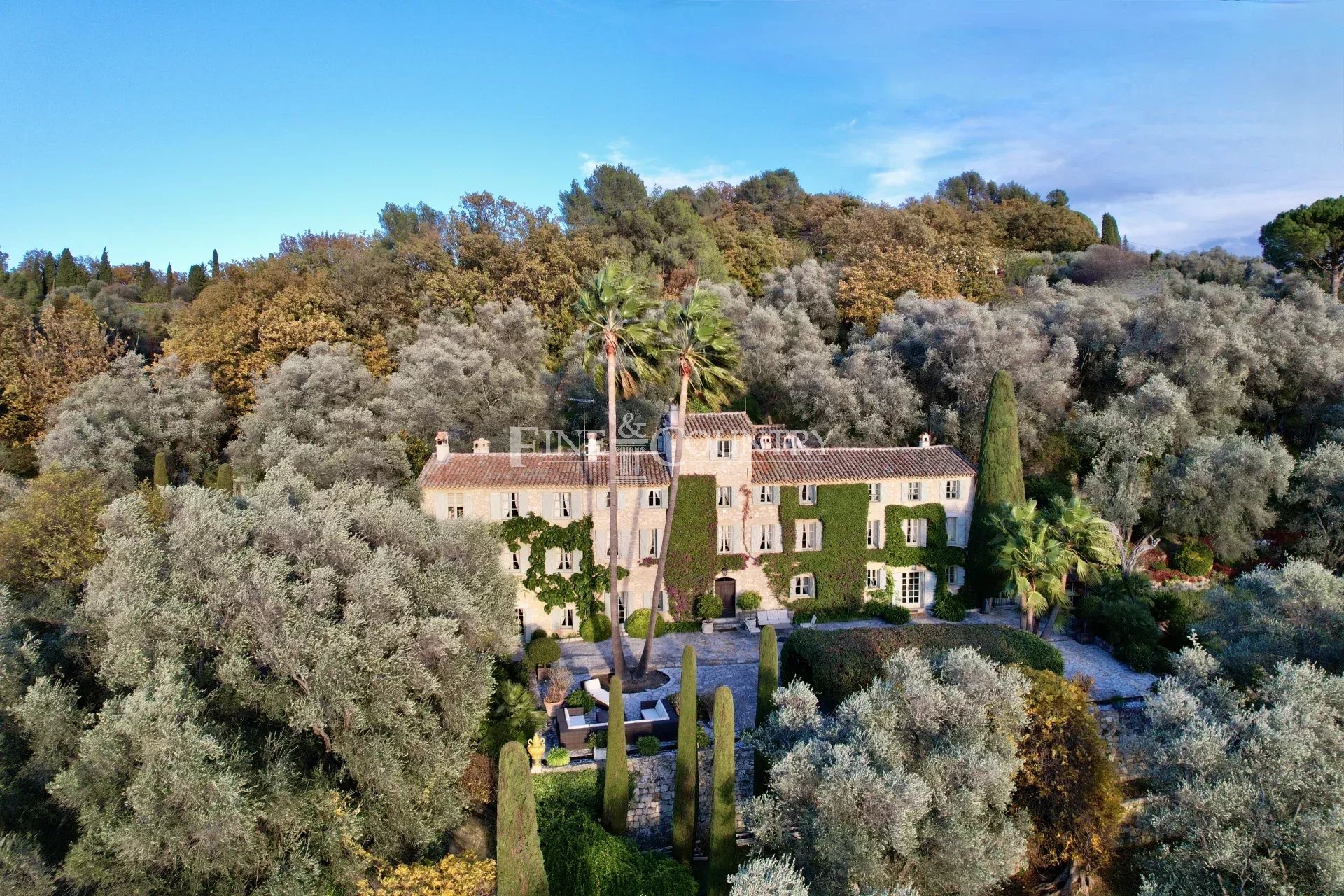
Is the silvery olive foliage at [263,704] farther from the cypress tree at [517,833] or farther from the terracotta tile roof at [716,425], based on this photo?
the terracotta tile roof at [716,425]

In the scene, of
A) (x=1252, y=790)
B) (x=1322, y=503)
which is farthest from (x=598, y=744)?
(x=1322, y=503)

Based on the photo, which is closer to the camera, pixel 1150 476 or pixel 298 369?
pixel 1150 476

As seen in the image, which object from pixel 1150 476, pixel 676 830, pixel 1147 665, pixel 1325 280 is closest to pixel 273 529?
pixel 676 830

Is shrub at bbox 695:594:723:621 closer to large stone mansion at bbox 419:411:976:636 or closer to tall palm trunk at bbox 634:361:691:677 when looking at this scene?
large stone mansion at bbox 419:411:976:636

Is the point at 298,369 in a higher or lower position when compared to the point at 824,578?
higher

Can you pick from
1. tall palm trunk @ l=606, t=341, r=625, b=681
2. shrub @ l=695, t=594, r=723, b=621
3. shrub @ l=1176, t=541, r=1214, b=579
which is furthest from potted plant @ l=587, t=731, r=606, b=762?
shrub @ l=1176, t=541, r=1214, b=579

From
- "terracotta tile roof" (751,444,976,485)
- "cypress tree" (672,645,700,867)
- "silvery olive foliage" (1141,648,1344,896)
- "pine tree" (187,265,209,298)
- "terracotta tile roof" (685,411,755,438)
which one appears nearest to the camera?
"silvery olive foliage" (1141,648,1344,896)

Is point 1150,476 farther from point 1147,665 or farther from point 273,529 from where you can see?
point 273,529
